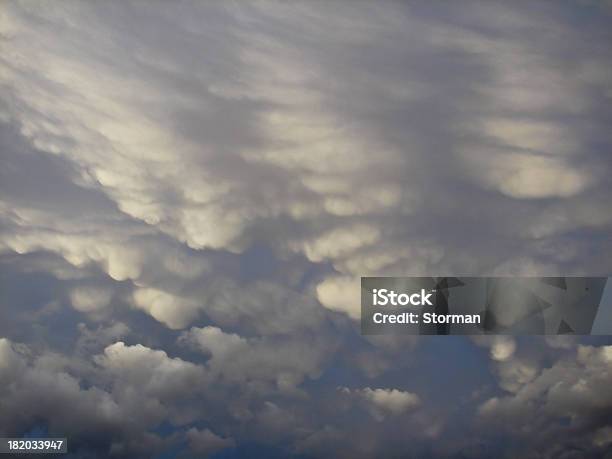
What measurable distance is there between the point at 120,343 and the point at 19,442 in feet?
9.49

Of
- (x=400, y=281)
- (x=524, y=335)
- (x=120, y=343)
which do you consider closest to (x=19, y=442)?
(x=120, y=343)


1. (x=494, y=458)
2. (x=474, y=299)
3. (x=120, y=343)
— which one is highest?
(x=474, y=299)

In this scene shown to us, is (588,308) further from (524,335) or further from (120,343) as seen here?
(120,343)

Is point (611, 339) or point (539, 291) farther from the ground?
point (539, 291)

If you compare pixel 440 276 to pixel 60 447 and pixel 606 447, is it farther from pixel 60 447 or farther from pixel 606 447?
pixel 60 447

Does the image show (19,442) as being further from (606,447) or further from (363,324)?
(606,447)

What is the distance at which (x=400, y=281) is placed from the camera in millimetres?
14258

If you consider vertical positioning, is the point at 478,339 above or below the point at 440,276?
below

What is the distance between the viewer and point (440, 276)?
562 inches

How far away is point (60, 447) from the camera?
14.1 m

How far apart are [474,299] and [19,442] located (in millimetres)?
9869

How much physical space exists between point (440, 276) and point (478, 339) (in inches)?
60.8

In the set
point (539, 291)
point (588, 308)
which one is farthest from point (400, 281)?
point (588, 308)

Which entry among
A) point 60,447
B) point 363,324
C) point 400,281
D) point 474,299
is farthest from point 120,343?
point 474,299
